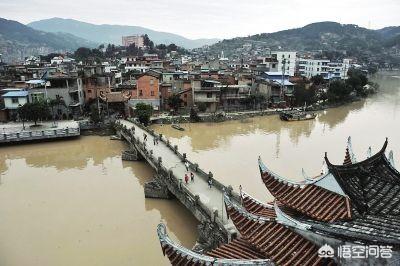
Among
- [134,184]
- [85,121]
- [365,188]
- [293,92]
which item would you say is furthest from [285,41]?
[365,188]

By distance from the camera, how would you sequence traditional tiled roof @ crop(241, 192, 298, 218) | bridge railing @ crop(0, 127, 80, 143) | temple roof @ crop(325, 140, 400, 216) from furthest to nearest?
bridge railing @ crop(0, 127, 80, 143) < traditional tiled roof @ crop(241, 192, 298, 218) < temple roof @ crop(325, 140, 400, 216)

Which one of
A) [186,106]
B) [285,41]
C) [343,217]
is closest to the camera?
[343,217]

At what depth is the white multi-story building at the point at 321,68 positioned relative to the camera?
7456 cm

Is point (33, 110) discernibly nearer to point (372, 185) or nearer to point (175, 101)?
point (175, 101)

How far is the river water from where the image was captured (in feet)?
51.5

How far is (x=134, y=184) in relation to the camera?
23094 millimetres

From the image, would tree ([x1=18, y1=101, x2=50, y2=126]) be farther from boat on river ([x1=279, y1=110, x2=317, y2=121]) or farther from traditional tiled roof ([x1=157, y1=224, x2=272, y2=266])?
traditional tiled roof ([x1=157, y1=224, x2=272, y2=266])

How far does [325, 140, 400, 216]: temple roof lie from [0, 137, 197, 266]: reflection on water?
10167 mm

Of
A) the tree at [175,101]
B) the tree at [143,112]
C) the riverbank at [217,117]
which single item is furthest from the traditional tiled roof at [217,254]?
the tree at [175,101]

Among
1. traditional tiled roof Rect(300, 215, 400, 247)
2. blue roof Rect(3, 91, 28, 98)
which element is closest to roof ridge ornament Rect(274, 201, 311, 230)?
traditional tiled roof Rect(300, 215, 400, 247)

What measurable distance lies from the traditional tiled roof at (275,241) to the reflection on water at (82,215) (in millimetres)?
8738

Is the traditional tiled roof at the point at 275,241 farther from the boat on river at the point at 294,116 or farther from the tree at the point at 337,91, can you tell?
the tree at the point at 337,91

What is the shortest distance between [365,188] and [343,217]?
42.4 inches

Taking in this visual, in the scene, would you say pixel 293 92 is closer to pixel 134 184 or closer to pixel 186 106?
pixel 186 106
